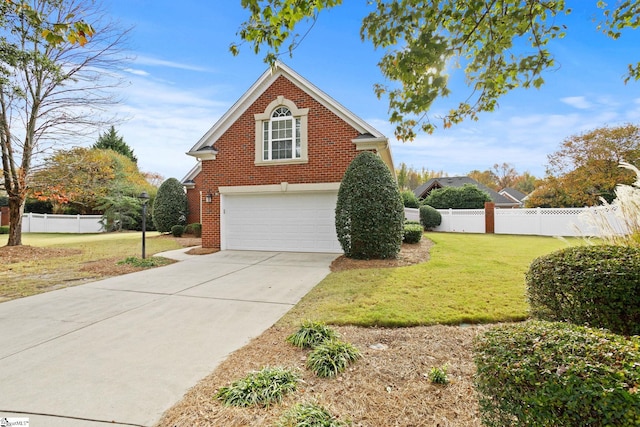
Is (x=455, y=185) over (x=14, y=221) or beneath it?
over

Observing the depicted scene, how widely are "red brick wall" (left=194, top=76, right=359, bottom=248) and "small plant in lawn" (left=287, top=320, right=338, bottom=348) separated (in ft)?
24.0

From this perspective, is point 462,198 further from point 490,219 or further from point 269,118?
point 269,118

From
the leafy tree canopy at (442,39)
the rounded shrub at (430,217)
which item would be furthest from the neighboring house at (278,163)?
the rounded shrub at (430,217)

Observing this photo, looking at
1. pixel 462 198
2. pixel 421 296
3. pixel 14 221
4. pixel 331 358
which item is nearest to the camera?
pixel 331 358

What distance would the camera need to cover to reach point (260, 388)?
2.61 meters

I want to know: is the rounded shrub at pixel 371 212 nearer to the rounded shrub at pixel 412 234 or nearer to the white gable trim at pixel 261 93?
the white gable trim at pixel 261 93

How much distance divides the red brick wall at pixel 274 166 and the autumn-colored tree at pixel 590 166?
60.7 feet

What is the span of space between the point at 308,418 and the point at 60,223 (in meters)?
27.7

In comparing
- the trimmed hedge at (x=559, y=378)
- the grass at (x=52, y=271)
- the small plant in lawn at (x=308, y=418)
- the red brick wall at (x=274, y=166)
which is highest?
the red brick wall at (x=274, y=166)

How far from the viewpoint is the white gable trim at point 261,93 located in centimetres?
1046

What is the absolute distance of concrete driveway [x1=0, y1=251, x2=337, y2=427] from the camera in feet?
8.45

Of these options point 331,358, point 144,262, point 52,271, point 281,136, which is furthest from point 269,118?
point 331,358

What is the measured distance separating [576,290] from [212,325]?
4.22m

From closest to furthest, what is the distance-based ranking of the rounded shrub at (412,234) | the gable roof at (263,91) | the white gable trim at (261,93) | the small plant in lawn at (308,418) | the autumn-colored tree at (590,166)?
the small plant in lawn at (308,418), the gable roof at (263,91), the white gable trim at (261,93), the rounded shrub at (412,234), the autumn-colored tree at (590,166)
